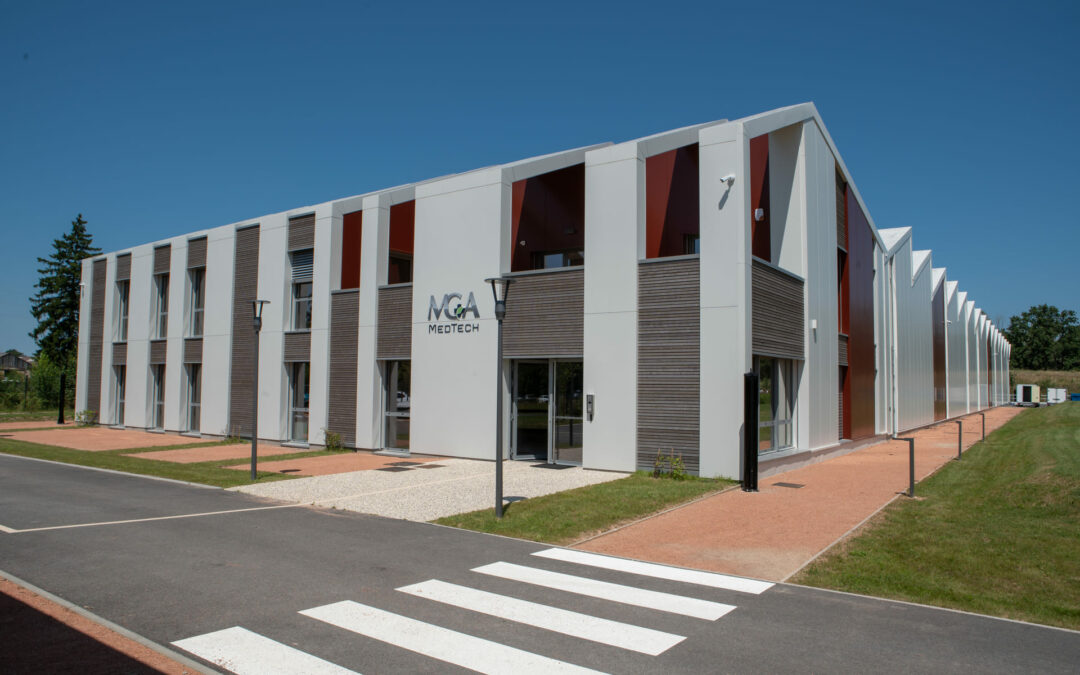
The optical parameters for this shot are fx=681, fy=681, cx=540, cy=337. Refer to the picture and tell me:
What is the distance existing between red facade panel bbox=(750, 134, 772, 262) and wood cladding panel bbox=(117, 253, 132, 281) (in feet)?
81.7

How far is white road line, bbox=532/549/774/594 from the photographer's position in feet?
22.0

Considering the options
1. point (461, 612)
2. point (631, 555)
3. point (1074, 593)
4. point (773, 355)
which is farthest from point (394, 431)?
point (1074, 593)

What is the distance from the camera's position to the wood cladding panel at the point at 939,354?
1387 inches

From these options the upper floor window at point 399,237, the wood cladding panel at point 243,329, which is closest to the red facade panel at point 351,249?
the upper floor window at point 399,237

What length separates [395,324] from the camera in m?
18.8

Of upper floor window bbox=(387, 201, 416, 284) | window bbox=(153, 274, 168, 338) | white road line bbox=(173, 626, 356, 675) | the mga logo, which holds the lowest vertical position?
white road line bbox=(173, 626, 356, 675)

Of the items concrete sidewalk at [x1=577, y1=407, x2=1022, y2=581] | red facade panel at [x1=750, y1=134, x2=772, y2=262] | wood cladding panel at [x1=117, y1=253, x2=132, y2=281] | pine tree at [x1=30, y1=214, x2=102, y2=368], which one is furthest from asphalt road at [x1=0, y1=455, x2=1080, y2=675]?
pine tree at [x1=30, y1=214, x2=102, y2=368]

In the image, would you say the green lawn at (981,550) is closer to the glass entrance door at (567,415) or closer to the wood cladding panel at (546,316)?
the glass entrance door at (567,415)

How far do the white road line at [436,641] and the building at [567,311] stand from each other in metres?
8.77

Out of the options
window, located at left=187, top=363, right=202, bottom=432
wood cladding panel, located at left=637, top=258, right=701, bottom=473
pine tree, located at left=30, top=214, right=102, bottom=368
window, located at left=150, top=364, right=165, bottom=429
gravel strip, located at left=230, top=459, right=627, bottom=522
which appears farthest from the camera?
pine tree, located at left=30, top=214, right=102, bottom=368

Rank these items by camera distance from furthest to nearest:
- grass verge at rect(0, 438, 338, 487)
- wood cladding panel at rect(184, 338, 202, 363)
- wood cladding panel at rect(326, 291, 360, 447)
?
wood cladding panel at rect(184, 338, 202, 363)
wood cladding panel at rect(326, 291, 360, 447)
grass verge at rect(0, 438, 338, 487)

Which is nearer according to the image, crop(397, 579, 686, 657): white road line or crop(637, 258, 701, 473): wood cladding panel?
crop(397, 579, 686, 657): white road line

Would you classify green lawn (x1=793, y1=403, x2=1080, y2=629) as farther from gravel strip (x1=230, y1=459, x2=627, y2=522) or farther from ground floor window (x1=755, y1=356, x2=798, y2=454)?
gravel strip (x1=230, y1=459, x2=627, y2=522)

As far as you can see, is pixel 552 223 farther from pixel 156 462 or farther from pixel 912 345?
pixel 912 345
